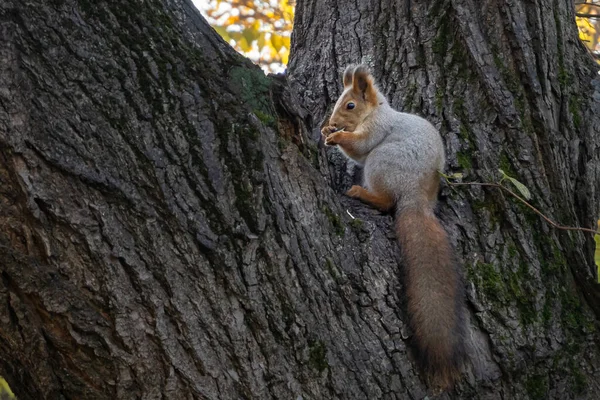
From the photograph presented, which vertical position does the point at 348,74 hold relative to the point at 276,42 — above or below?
below

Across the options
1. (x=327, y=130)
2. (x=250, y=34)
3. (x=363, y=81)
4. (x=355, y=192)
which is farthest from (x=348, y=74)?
(x=250, y=34)

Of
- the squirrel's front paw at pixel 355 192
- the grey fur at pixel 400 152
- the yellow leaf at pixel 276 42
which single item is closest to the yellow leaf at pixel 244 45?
the yellow leaf at pixel 276 42

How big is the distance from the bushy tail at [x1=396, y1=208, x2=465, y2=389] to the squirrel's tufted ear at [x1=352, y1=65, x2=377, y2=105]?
3.41ft

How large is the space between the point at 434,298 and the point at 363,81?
1.54m

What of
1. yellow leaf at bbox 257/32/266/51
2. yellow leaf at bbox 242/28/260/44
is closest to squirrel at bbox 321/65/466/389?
yellow leaf at bbox 257/32/266/51

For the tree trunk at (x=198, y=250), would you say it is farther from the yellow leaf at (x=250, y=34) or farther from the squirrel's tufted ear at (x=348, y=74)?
the yellow leaf at (x=250, y=34)

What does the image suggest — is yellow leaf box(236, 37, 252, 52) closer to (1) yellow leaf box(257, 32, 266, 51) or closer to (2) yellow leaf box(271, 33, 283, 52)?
(1) yellow leaf box(257, 32, 266, 51)

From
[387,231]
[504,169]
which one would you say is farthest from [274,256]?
[504,169]

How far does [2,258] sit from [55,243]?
15 centimetres

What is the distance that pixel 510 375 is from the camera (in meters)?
2.62

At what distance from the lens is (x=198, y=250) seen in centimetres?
218

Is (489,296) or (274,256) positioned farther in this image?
(489,296)

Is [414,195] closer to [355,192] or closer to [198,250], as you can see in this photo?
[355,192]

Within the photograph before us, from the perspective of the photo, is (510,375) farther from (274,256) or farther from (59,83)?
(59,83)
